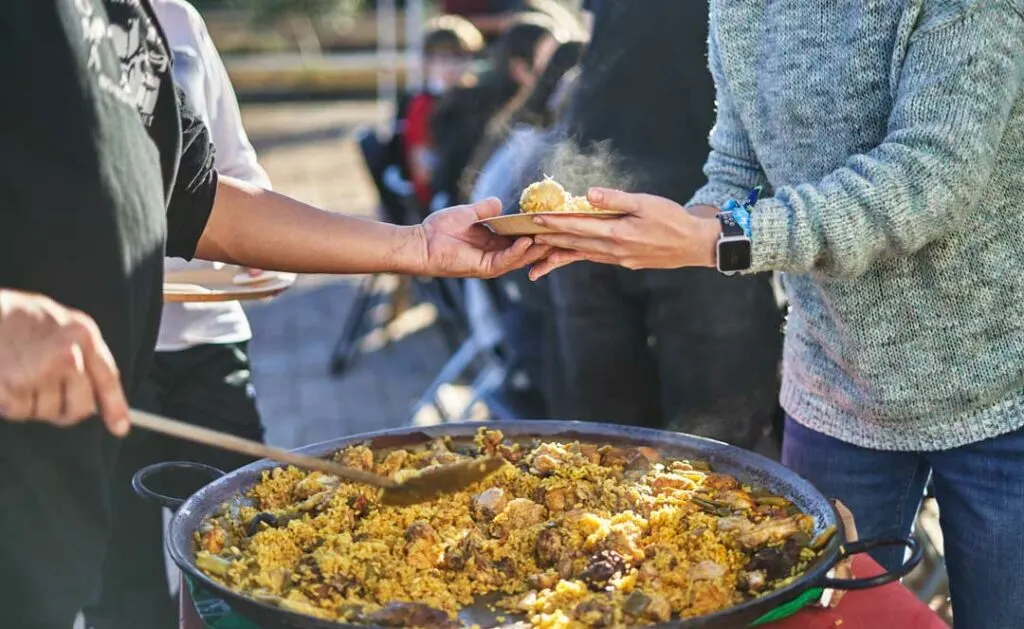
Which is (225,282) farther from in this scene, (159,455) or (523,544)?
(523,544)

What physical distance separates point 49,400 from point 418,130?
543 centimetres

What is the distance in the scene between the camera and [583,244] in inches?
74.5

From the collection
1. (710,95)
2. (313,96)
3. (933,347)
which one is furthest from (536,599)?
(313,96)

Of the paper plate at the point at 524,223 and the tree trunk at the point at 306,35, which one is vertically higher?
the paper plate at the point at 524,223

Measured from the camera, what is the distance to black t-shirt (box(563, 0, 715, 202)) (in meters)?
3.33

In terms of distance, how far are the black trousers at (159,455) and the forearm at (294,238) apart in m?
0.77

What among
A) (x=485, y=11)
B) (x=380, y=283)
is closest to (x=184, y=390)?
(x=380, y=283)

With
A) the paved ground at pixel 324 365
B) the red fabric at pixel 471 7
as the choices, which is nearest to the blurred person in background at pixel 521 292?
the paved ground at pixel 324 365

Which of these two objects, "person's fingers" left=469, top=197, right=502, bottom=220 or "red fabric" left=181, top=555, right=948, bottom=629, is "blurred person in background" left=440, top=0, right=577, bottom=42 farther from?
"red fabric" left=181, top=555, right=948, bottom=629

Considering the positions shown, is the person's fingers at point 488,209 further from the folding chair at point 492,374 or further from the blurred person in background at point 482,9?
the blurred person in background at point 482,9

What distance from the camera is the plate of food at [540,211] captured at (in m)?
1.86

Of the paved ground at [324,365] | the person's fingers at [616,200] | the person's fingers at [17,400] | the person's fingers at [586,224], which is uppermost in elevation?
the person's fingers at [616,200]

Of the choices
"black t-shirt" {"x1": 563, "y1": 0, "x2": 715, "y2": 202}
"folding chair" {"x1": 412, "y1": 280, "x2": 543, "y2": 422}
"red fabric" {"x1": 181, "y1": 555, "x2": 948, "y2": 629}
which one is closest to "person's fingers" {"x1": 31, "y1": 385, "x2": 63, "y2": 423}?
"red fabric" {"x1": 181, "y1": 555, "x2": 948, "y2": 629}

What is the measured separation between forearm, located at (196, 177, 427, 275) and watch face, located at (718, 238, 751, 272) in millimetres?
620
